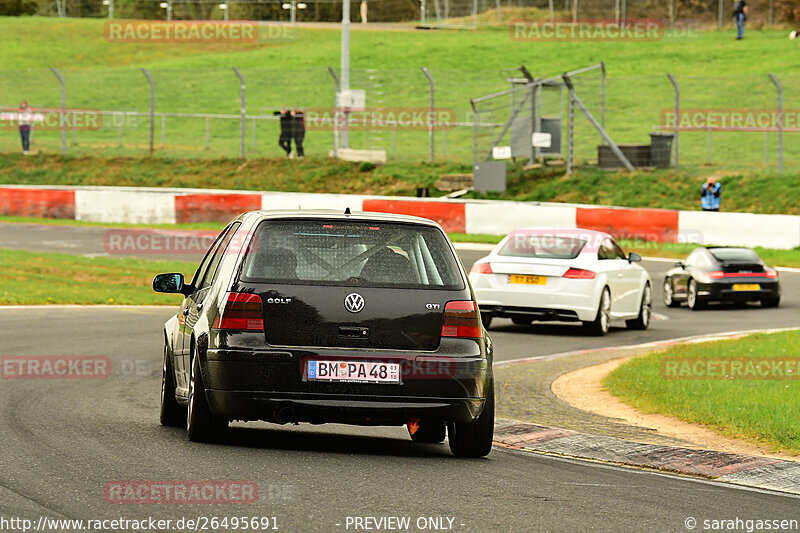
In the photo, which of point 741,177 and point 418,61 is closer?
point 741,177

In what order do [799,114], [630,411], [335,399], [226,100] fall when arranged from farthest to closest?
[226,100] < [799,114] < [630,411] < [335,399]

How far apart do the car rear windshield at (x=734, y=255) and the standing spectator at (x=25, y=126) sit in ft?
80.1

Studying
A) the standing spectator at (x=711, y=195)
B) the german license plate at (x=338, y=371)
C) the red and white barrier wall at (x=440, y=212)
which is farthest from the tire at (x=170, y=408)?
the standing spectator at (x=711, y=195)

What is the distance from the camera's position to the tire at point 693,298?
930 inches

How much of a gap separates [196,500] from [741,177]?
31.2m

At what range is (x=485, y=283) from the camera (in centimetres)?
1867

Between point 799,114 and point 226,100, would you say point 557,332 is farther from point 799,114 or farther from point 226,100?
point 226,100

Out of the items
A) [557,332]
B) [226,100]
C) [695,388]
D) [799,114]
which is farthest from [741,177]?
[226,100]

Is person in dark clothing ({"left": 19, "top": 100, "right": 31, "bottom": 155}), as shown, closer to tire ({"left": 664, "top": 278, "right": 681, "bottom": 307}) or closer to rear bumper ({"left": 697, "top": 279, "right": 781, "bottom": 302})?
tire ({"left": 664, "top": 278, "right": 681, "bottom": 307})

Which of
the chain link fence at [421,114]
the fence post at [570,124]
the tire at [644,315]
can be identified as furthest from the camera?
the chain link fence at [421,114]
